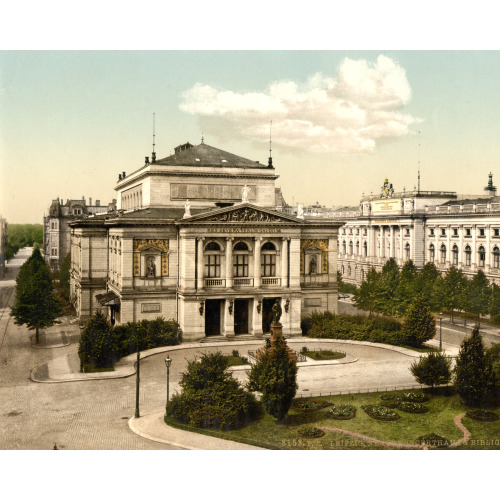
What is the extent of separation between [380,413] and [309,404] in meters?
3.65

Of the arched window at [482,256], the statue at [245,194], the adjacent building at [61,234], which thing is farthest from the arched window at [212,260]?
the arched window at [482,256]

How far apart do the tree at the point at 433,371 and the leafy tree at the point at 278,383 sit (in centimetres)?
909

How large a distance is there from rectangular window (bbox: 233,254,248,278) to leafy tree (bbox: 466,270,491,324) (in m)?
23.9

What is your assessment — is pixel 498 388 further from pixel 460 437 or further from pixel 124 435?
pixel 124 435

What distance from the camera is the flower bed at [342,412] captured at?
1247 inches

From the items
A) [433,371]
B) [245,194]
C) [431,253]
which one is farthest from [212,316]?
[431,253]

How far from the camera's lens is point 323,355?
45812mm

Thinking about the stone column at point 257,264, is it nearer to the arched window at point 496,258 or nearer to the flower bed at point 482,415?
the flower bed at point 482,415

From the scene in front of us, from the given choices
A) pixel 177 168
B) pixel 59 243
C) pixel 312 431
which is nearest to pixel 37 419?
pixel 312 431

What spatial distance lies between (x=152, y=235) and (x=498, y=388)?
Answer: 29090 mm

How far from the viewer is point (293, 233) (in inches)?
2112

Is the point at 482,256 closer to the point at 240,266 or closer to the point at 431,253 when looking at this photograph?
the point at 431,253

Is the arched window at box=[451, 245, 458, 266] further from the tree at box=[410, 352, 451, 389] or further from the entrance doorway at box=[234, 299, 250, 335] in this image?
the tree at box=[410, 352, 451, 389]

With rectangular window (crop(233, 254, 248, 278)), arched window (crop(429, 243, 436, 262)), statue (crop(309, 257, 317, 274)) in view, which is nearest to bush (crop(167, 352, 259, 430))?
rectangular window (crop(233, 254, 248, 278))
